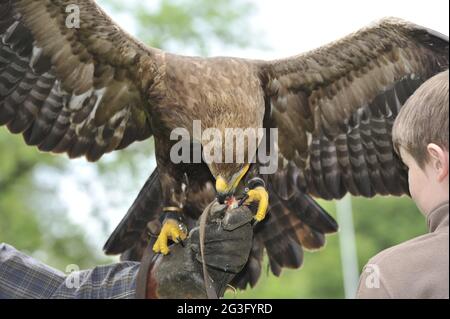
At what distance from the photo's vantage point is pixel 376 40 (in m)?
4.85

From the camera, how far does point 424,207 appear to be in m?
2.29

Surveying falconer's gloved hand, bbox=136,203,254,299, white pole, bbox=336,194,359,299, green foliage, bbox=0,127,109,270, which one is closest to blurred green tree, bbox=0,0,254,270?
green foliage, bbox=0,127,109,270

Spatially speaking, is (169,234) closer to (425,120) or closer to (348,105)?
(348,105)

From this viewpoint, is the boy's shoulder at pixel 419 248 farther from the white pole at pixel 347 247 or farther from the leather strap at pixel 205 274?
the white pole at pixel 347 247

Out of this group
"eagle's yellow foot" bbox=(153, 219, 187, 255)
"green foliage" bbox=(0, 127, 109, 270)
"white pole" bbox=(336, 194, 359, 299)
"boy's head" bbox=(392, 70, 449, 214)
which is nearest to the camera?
"boy's head" bbox=(392, 70, 449, 214)

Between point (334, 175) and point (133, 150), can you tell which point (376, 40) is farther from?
point (133, 150)

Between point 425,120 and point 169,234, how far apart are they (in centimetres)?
246

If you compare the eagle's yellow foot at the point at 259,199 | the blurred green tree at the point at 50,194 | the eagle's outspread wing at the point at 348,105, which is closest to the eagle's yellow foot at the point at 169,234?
the eagle's yellow foot at the point at 259,199

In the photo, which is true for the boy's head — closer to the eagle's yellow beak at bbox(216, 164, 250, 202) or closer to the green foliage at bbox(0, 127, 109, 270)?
the eagle's yellow beak at bbox(216, 164, 250, 202)

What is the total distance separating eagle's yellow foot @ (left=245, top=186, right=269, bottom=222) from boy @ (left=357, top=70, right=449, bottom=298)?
6.57 feet

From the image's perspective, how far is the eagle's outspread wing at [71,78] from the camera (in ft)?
15.2

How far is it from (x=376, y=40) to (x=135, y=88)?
159 centimetres

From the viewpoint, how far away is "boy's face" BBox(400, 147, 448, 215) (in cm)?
223

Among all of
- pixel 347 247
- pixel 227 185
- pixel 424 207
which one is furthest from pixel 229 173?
pixel 347 247
